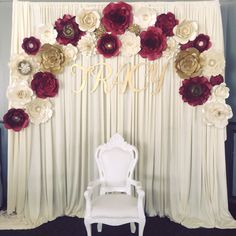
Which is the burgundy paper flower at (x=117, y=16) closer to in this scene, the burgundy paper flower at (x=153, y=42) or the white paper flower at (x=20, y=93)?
the burgundy paper flower at (x=153, y=42)

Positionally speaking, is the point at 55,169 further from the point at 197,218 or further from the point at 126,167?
the point at 197,218

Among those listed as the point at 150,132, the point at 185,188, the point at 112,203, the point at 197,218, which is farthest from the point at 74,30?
the point at 197,218

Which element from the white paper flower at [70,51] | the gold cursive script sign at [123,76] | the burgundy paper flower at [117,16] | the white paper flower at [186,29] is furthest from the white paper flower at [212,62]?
the white paper flower at [70,51]

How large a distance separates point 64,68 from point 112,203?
1.45 metres

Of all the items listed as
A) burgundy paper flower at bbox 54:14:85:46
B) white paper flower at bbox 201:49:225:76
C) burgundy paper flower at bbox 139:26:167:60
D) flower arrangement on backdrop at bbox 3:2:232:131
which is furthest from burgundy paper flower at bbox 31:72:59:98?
white paper flower at bbox 201:49:225:76

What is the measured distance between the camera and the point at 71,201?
3592mm

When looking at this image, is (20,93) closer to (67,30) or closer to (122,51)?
(67,30)

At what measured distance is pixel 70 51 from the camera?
133 inches

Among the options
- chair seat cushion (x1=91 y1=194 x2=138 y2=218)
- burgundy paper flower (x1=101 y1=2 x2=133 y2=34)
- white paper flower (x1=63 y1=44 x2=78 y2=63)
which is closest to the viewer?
chair seat cushion (x1=91 y1=194 x2=138 y2=218)

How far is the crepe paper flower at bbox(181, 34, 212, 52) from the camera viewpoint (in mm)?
3330

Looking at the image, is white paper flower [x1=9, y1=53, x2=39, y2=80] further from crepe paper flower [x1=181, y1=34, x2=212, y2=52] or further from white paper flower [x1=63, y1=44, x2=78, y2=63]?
crepe paper flower [x1=181, y1=34, x2=212, y2=52]

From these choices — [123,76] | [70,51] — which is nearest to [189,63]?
[123,76]

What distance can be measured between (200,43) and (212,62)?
0.23 meters

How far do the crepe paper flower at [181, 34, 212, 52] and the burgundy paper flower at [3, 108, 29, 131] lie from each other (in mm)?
1774
